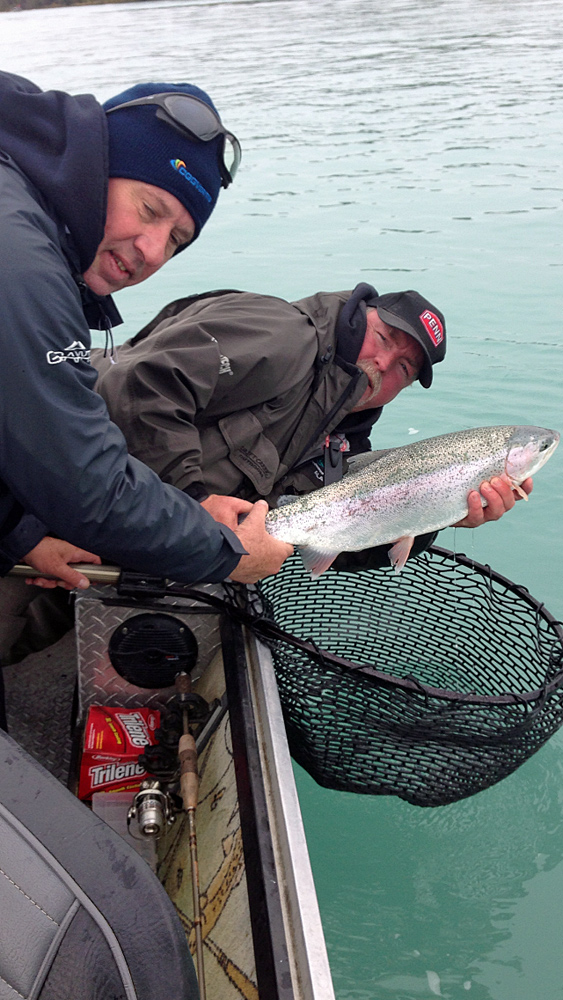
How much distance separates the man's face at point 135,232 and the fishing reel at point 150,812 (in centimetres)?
160

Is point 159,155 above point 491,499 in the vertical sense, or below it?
above

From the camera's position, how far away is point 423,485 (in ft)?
11.7

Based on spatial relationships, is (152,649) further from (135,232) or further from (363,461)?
(135,232)

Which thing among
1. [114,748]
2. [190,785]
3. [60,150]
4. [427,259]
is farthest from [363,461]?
[427,259]

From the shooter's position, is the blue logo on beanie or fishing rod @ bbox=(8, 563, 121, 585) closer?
the blue logo on beanie

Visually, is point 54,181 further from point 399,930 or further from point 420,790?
point 399,930

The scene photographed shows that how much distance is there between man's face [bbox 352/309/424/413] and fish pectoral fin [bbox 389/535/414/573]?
2.76 ft

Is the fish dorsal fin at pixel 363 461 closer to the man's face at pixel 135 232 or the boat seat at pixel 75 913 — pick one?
the man's face at pixel 135 232

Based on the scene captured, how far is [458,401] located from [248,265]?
525 cm

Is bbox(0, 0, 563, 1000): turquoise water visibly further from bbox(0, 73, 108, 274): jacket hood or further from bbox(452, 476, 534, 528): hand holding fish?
bbox(0, 73, 108, 274): jacket hood

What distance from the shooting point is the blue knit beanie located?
7.43ft

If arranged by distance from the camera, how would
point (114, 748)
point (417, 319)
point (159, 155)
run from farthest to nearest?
point (417, 319) < point (114, 748) < point (159, 155)

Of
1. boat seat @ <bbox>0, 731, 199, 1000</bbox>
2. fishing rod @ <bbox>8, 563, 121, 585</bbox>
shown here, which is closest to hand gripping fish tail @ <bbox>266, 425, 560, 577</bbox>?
fishing rod @ <bbox>8, 563, 121, 585</bbox>

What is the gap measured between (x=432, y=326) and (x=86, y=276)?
2.08 metres
